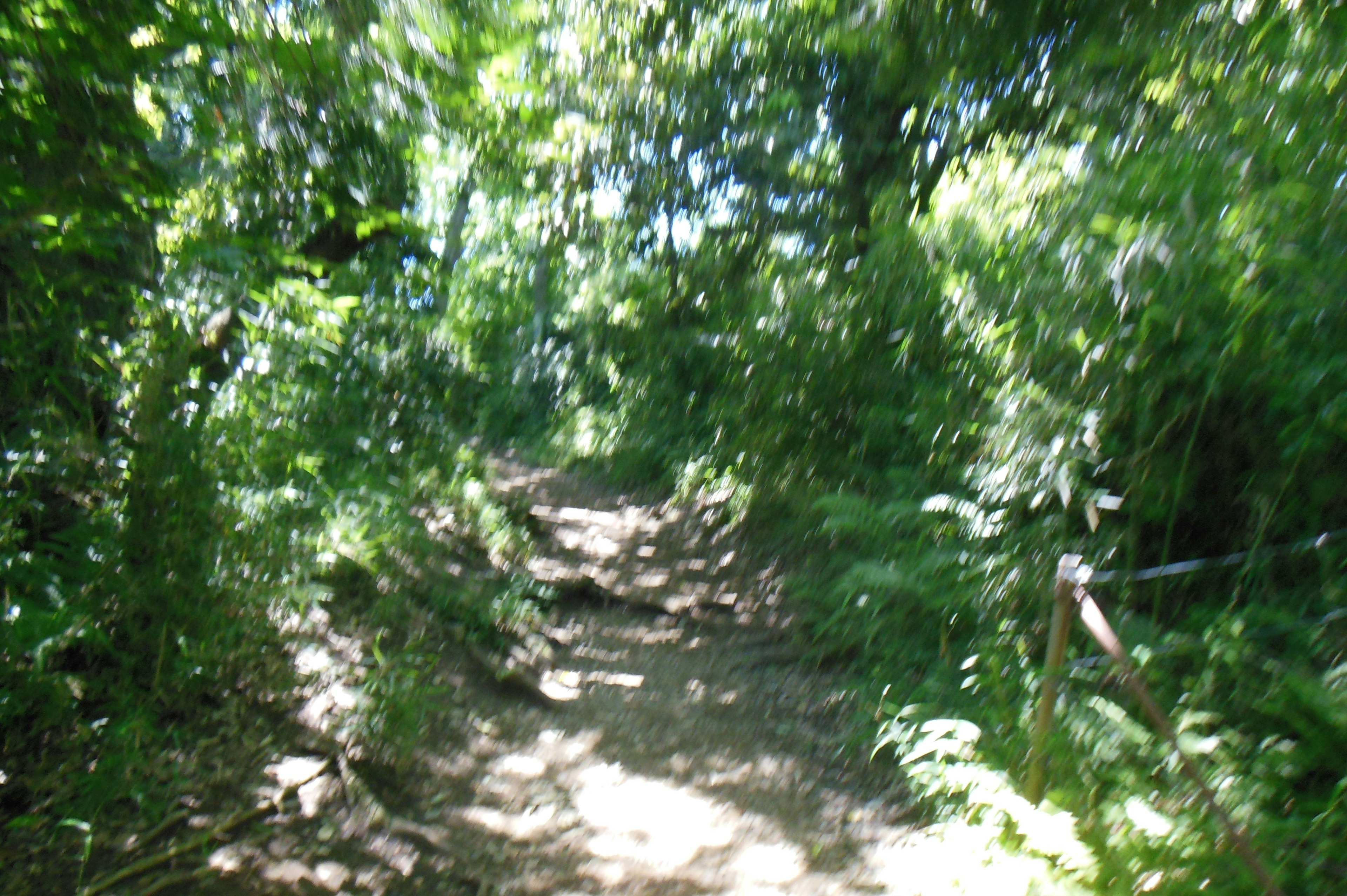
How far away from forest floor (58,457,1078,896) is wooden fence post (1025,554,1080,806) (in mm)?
304

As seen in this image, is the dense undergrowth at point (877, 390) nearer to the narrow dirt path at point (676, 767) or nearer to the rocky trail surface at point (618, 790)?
the rocky trail surface at point (618, 790)

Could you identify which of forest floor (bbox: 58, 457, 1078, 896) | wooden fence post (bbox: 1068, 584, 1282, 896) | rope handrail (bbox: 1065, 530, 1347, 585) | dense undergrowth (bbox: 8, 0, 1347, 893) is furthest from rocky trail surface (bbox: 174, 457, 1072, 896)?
rope handrail (bbox: 1065, 530, 1347, 585)

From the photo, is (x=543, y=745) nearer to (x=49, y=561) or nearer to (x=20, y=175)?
(x=49, y=561)

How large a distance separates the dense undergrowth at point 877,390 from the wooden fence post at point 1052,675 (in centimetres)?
11

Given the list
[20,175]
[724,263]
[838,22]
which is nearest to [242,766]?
[20,175]

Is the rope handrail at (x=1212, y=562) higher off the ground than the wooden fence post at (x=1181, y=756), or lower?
higher

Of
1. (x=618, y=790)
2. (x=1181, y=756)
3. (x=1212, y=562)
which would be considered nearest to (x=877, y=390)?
(x=1212, y=562)

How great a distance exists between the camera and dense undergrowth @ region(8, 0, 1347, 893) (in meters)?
3.38

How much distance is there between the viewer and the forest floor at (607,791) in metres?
3.87

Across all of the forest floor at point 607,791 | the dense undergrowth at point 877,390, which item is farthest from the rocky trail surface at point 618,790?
the dense undergrowth at point 877,390

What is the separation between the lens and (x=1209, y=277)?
4188mm

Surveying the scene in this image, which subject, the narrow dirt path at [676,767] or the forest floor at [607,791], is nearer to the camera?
the forest floor at [607,791]

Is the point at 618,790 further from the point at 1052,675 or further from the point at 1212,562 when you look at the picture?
the point at 1212,562

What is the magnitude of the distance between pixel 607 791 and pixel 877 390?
423 cm
